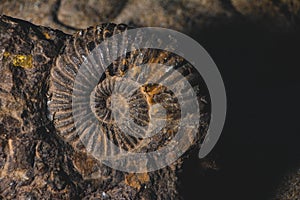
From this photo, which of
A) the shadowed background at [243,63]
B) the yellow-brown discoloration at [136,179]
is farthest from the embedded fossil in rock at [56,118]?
the shadowed background at [243,63]

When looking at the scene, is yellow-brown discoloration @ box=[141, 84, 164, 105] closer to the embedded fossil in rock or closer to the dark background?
the embedded fossil in rock

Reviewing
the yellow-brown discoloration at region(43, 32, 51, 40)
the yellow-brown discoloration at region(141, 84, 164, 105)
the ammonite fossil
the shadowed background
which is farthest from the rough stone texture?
the yellow-brown discoloration at region(141, 84, 164, 105)

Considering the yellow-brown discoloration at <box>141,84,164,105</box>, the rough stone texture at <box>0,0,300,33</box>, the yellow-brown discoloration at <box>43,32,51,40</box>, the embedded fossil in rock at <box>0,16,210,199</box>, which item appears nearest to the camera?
the embedded fossil in rock at <box>0,16,210,199</box>

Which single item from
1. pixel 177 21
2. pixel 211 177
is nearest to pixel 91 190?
pixel 211 177

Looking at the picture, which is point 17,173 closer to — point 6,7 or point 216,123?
point 216,123

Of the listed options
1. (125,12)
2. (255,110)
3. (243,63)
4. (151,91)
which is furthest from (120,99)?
(255,110)

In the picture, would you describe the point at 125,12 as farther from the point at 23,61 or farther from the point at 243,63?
the point at 23,61

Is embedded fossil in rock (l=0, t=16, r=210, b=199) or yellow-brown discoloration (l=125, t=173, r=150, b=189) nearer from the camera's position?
embedded fossil in rock (l=0, t=16, r=210, b=199)
